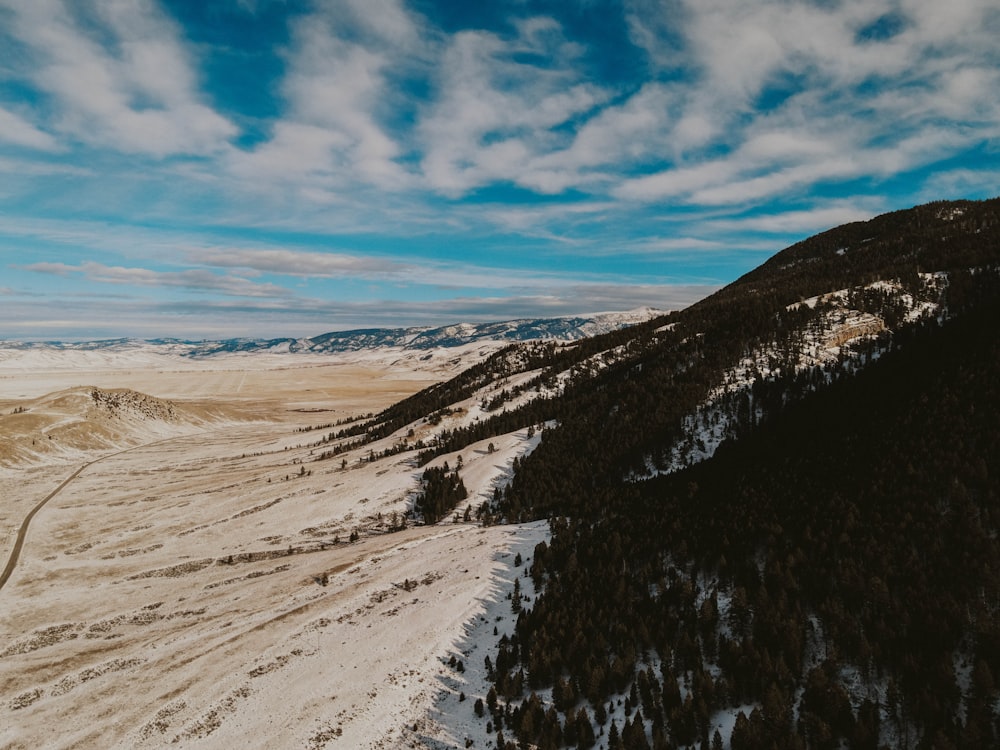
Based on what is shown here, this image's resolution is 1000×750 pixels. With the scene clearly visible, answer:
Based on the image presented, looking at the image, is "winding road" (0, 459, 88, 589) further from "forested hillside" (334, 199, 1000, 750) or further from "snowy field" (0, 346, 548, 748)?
"forested hillside" (334, 199, 1000, 750)

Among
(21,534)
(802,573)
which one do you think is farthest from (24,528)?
(802,573)

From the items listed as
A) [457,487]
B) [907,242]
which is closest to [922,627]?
[457,487]

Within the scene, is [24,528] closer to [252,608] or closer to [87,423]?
[252,608]

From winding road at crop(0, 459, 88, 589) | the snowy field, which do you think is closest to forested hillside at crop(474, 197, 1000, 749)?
the snowy field

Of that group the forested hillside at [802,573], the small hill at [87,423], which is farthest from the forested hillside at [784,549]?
the small hill at [87,423]

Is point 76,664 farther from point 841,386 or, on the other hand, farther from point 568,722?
point 841,386

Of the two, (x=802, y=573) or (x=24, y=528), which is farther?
(x=24, y=528)

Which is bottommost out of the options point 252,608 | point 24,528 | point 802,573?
point 24,528

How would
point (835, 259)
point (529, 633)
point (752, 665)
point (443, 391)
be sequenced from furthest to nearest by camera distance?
point (443, 391) → point (835, 259) → point (529, 633) → point (752, 665)
